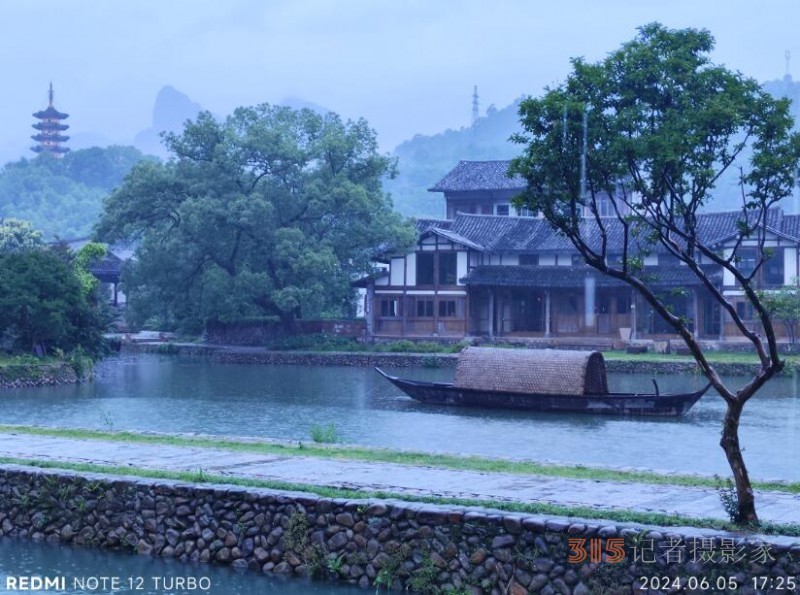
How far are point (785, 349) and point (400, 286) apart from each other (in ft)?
61.8

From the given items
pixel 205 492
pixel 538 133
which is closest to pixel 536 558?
pixel 205 492

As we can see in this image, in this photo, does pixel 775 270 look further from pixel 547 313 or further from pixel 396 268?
pixel 396 268

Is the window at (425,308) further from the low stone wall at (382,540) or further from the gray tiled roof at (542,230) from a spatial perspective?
the low stone wall at (382,540)

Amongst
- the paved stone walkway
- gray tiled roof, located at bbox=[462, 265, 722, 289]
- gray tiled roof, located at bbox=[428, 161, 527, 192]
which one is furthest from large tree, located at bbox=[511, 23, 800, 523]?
gray tiled roof, located at bbox=[428, 161, 527, 192]

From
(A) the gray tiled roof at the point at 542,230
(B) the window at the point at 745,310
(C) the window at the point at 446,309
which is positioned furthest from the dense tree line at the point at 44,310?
(B) the window at the point at 745,310

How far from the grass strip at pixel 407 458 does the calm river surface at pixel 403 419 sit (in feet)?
7.65

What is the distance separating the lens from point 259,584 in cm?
1362

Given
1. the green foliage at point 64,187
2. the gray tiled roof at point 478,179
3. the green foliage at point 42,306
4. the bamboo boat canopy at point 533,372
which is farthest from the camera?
the green foliage at point 64,187

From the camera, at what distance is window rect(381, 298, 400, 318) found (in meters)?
59.9

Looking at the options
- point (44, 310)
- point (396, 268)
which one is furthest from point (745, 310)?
point (44, 310)

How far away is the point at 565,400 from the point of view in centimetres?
3338

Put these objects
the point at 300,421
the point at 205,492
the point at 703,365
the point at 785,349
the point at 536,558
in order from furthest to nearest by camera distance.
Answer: the point at 785,349, the point at 300,421, the point at 205,492, the point at 703,365, the point at 536,558

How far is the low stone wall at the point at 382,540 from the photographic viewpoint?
11438 mm

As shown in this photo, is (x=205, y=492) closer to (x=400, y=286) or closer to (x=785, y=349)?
(x=785, y=349)
